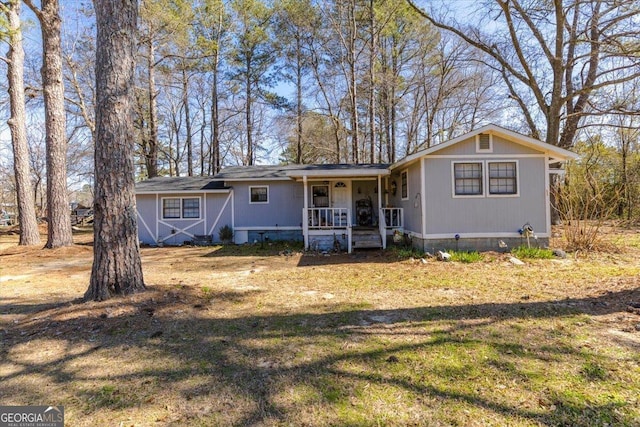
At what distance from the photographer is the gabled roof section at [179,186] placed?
1332 cm

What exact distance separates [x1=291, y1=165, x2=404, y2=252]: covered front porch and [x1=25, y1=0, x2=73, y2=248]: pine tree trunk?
764 centimetres

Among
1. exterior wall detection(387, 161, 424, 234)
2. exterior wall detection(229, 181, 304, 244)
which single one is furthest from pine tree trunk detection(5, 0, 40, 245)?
exterior wall detection(387, 161, 424, 234)

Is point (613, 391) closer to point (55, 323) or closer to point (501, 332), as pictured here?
point (501, 332)

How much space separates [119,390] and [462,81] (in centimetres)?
2178

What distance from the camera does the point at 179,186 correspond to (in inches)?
547

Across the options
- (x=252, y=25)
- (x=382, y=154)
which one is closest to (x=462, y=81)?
(x=382, y=154)

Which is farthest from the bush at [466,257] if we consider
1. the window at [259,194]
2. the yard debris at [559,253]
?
the window at [259,194]

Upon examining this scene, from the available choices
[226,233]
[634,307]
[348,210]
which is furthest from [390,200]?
[634,307]

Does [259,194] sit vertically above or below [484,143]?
below

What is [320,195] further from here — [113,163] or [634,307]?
[634,307]

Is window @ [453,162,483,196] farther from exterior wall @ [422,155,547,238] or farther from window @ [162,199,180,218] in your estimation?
window @ [162,199,180,218]

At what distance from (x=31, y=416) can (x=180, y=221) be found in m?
11.8

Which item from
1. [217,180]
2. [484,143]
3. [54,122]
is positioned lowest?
[217,180]

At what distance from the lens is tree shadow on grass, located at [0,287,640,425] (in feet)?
7.93
